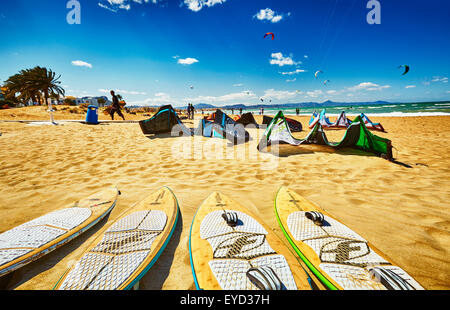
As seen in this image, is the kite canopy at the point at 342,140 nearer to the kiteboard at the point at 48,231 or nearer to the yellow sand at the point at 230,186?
the yellow sand at the point at 230,186

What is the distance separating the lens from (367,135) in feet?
16.9

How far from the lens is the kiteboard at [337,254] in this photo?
1363 mm

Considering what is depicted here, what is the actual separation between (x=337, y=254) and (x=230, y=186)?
6.75 feet

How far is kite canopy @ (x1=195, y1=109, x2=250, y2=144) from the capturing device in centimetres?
783

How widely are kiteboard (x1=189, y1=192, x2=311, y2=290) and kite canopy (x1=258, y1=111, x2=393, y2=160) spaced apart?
391cm

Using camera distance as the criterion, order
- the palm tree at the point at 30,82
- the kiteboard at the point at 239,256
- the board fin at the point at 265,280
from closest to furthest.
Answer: the board fin at the point at 265,280, the kiteboard at the point at 239,256, the palm tree at the point at 30,82

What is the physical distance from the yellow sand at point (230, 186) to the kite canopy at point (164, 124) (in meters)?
2.23

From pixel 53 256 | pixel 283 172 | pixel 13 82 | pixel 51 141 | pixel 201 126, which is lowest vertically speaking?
pixel 53 256

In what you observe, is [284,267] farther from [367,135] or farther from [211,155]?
[367,135]

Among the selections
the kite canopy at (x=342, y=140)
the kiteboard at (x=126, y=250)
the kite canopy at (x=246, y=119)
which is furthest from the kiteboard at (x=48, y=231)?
the kite canopy at (x=246, y=119)

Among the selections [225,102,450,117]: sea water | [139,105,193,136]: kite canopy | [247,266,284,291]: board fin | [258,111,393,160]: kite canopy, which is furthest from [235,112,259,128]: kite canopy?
[225,102,450,117]: sea water

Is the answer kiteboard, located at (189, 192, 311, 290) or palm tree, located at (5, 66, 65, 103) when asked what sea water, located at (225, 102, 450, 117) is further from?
palm tree, located at (5, 66, 65, 103)

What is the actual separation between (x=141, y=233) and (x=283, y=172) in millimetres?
3287
